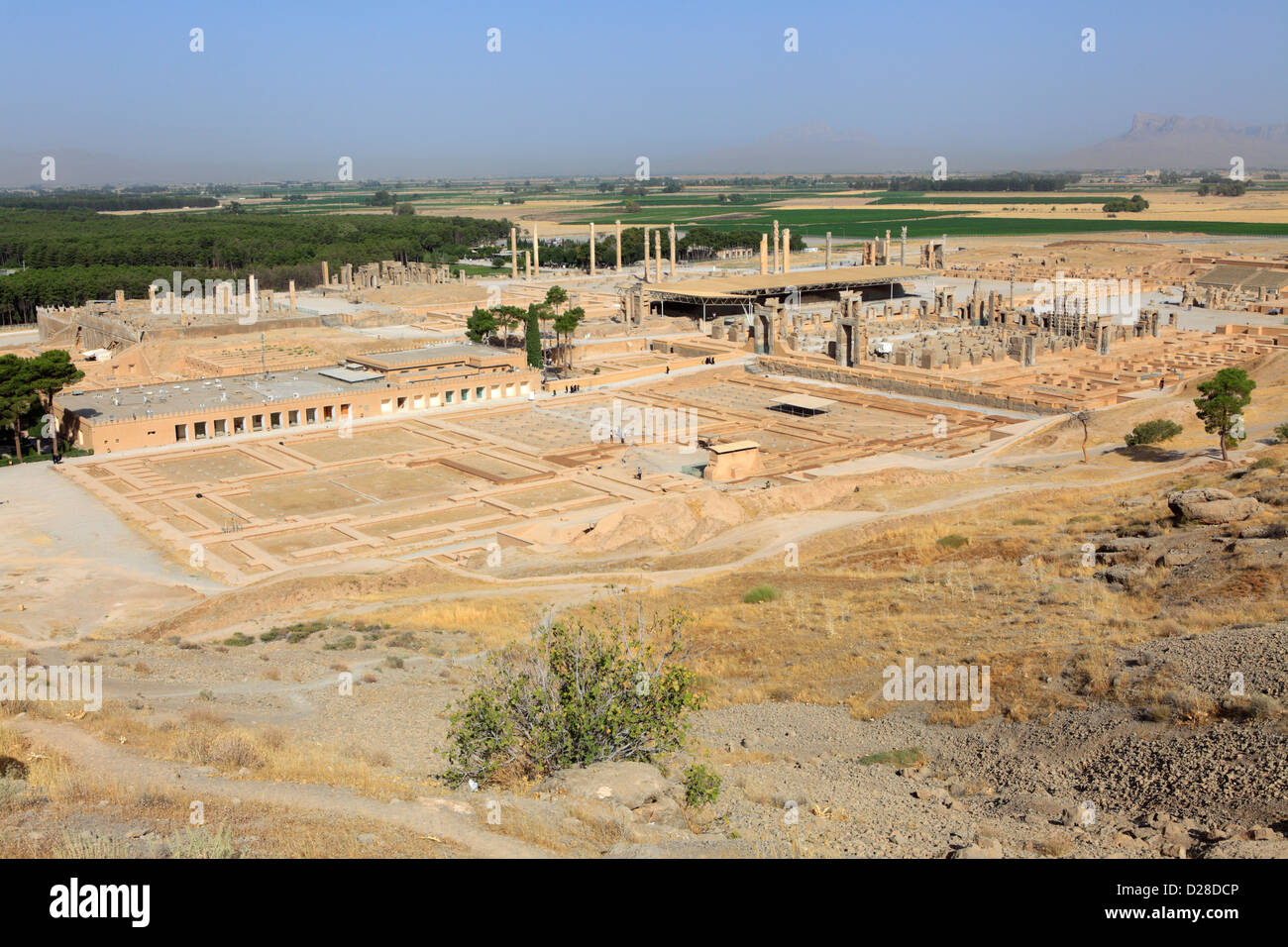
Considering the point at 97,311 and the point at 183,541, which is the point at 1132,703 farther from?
the point at 97,311

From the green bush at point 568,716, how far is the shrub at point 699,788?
46.2 inches

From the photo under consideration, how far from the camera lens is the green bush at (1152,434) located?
41.0m

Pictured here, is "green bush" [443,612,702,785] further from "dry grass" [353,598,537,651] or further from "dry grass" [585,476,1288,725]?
"dry grass" [353,598,537,651]

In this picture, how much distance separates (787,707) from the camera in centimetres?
1791

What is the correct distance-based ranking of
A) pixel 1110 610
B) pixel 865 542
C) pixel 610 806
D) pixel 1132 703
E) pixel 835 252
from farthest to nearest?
pixel 835 252 → pixel 865 542 → pixel 1110 610 → pixel 1132 703 → pixel 610 806

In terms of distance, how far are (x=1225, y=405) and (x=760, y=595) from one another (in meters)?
20.7

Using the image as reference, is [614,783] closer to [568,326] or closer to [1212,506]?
[1212,506]

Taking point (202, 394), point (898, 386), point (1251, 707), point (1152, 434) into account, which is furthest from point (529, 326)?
point (1251, 707)

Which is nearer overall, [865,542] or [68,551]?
[865,542]

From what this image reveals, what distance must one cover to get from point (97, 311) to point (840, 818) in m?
88.0

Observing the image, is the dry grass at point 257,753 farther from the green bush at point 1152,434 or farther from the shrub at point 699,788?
the green bush at point 1152,434
